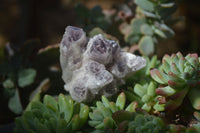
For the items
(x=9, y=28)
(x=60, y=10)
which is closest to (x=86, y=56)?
(x=9, y=28)

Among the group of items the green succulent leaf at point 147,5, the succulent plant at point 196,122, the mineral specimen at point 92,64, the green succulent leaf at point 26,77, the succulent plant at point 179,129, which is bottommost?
the succulent plant at point 196,122

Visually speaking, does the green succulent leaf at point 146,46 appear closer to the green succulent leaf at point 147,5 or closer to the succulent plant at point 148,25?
the succulent plant at point 148,25

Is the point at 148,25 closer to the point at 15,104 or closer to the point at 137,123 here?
the point at 137,123

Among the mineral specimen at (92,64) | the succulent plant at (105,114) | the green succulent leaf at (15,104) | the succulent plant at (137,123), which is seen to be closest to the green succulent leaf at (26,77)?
the green succulent leaf at (15,104)

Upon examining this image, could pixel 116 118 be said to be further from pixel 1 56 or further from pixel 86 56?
pixel 1 56

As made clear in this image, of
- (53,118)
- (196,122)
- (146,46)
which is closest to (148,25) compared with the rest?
(146,46)

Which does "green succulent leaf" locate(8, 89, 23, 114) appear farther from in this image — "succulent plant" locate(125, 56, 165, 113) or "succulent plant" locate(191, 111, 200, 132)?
"succulent plant" locate(191, 111, 200, 132)

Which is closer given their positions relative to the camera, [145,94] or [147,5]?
[145,94]
